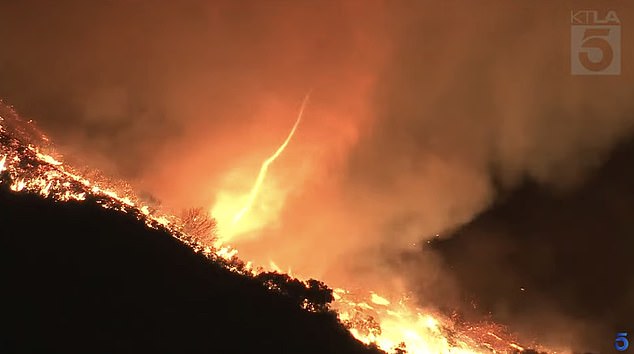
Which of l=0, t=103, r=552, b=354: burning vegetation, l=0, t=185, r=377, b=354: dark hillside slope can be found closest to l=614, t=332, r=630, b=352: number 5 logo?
l=0, t=103, r=552, b=354: burning vegetation

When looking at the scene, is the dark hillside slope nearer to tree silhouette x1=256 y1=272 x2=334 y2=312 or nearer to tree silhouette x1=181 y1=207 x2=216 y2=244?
tree silhouette x1=256 y1=272 x2=334 y2=312

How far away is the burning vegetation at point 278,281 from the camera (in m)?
32.9

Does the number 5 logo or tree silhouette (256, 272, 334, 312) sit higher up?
the number 5 logo

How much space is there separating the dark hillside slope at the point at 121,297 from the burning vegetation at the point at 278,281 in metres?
1.11

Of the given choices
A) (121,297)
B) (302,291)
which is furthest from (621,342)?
(121,297)

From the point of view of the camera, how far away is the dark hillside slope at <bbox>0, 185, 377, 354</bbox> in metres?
23.6

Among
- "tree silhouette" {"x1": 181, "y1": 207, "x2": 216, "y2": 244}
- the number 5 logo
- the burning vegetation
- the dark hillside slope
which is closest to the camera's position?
the dark hillside slope

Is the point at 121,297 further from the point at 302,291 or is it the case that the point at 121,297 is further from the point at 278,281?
the point at 302,291

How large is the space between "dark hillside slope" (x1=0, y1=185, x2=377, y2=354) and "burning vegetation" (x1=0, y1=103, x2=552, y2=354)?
1112mm

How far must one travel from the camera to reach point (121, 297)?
1061 inches

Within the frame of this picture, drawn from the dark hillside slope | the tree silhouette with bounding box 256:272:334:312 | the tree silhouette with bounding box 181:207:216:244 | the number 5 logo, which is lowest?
the dark hillside slope

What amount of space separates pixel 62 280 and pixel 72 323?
3.43 m

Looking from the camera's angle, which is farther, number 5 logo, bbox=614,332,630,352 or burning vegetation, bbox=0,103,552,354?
number 5 logo, bbox=614,332,630,352

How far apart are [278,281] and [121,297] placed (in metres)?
9.99
